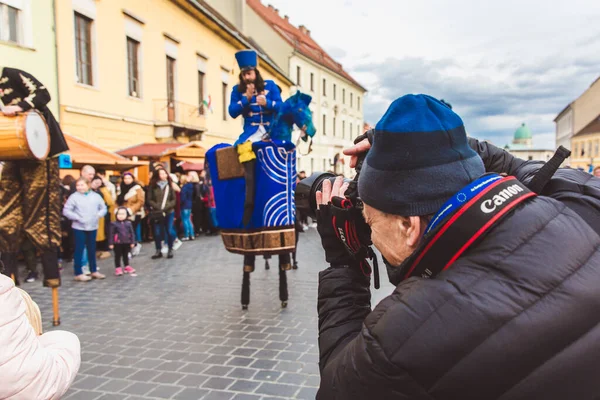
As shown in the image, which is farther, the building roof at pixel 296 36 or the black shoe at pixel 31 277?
the building roof at pixel 296 36

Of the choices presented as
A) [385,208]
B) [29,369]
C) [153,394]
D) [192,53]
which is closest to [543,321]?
[385,208]

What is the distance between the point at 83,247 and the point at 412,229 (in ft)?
23.8

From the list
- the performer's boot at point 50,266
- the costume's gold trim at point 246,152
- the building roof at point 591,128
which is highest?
the building roof at point 591,128

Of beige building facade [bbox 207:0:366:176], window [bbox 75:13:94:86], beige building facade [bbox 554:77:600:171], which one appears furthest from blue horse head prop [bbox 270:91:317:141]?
beige building facade [bbox 554:77:600:171]

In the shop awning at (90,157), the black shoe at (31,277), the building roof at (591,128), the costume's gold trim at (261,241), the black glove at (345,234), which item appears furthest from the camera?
the building roof at (591,128)

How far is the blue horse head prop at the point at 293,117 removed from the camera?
16.3 feet

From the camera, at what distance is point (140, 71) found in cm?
1675

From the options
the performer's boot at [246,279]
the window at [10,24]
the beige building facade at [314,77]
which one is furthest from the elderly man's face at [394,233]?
the beige building facade at [314,77]

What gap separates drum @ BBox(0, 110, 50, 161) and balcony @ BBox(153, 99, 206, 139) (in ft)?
45.2

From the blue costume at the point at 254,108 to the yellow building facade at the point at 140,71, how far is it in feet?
30.4

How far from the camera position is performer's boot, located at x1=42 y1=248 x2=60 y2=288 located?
454 cm

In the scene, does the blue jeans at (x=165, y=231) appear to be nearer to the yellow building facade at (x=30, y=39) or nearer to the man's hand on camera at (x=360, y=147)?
the yellow building facade at (x=30, y=39)

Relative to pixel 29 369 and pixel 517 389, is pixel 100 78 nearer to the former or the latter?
pixel 29 369

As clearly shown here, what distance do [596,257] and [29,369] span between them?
1753mm
